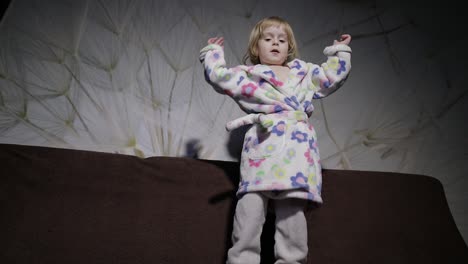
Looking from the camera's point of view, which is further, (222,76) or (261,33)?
(261,33)

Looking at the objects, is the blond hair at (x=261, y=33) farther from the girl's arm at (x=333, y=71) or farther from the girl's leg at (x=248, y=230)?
the girl's leg at (x=248, y=230)

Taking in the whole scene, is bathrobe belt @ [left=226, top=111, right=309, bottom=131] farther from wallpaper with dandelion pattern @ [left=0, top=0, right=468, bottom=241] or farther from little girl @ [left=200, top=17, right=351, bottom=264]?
wallpaper with dandelion pattern @ [left=0, top=0, right=468, bottom=241]

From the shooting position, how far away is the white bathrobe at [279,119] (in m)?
0.91

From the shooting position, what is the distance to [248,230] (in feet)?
2.95

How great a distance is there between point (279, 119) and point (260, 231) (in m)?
0.28

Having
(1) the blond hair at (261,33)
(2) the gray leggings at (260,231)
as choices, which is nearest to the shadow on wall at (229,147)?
(1) the blond hair at (261,33)

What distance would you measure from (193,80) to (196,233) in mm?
640

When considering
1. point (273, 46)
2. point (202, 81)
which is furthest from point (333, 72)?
point (202, 81)

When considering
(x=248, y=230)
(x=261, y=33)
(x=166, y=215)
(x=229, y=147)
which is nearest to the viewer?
(x=248, y=230)

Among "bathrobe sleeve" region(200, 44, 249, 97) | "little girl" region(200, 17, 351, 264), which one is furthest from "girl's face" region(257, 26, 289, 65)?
"bathrobe sleeve" region(200, 44, 249, 97)

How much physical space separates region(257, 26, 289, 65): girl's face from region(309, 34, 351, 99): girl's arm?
0.35ft

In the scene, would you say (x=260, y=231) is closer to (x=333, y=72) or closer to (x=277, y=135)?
(x=277, y=135)

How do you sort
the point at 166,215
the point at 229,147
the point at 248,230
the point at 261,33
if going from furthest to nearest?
the point at 229,147
the point at 261,33
the point at 166,215
the point at 248,230

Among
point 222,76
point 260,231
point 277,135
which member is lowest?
point 260,231
